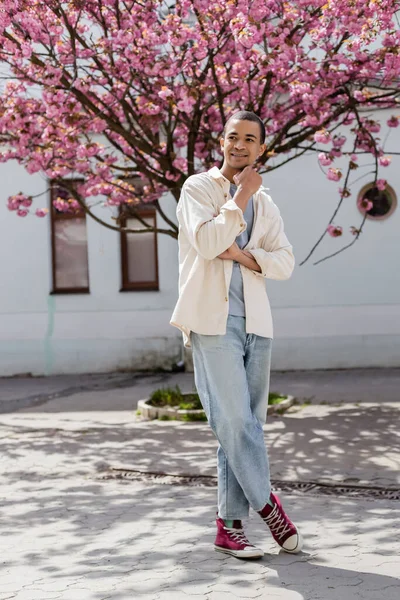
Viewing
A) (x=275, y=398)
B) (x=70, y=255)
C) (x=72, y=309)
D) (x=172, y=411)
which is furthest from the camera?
(x=70, y=255)

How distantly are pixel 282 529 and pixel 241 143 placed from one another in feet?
6.03

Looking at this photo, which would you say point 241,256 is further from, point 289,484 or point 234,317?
point 289,484

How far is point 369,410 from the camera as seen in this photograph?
36.6 ft

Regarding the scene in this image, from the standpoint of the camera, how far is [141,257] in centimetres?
1742

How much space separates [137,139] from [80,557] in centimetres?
668

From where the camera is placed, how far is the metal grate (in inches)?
264

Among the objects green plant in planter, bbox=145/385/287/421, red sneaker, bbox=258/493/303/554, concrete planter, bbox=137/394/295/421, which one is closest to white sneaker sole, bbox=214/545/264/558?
red sneaker, bbox=258/493/303/554

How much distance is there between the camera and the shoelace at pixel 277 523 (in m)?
4.83

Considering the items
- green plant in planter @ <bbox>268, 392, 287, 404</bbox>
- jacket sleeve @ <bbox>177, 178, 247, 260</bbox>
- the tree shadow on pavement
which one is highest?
jacket sleeve @ <bbox>177, 178, 247, 260</bbox>

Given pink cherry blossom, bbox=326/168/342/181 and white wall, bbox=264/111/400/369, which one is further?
white wall, bbox=264/111/400/369

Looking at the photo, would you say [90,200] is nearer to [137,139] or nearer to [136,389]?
[136,389]

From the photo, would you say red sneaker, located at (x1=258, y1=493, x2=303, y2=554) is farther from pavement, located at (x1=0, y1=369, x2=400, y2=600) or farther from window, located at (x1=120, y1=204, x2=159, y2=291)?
window, located at (x1=120, y1=204, x2=159, y2=291)

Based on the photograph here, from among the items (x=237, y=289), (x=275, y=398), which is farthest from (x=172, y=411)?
(x=237, y=289)

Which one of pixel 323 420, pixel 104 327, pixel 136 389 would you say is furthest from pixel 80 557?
pixel 104 327
